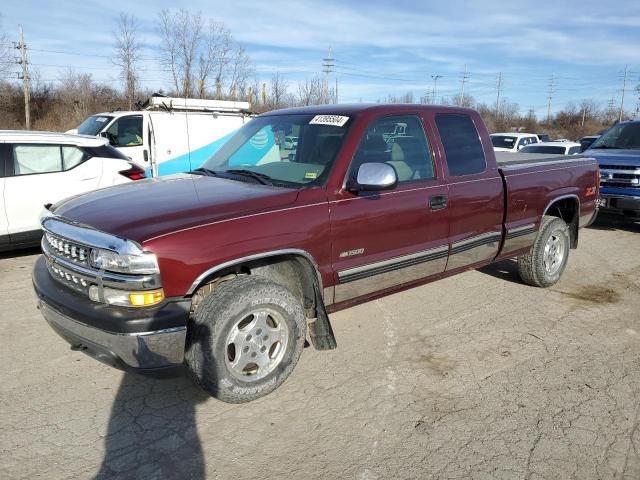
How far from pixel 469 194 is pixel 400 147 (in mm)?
816

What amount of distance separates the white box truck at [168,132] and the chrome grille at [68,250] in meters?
6.58

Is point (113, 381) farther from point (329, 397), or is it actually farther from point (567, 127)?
point (567, 127)

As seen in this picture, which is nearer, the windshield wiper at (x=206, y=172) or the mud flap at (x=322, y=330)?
the mud flap at (x=322, y=330)

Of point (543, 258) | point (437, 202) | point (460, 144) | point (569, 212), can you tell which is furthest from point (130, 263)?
point (569, 212)

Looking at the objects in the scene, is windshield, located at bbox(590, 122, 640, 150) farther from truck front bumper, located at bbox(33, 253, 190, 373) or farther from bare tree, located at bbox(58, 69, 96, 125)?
bare tree, located at bbox(58, 69, 96, 125)

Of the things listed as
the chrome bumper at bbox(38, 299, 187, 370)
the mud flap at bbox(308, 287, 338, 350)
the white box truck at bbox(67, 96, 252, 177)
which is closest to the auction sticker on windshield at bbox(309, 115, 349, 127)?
the mud flap at bbox(308, 287, 338, 350)

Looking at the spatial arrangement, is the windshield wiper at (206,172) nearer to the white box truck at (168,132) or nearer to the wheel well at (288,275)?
the wheel well at (288,275)

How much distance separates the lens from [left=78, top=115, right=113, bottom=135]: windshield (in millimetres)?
10898

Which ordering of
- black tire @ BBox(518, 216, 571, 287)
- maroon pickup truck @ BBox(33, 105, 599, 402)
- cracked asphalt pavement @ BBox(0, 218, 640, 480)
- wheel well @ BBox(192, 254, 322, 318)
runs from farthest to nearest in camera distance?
black tire @ BBox(518, 216, 571, 287) < wheel well @ BBox(192, 254, 322, 318) < maroon pickup truck @ BBox(33, 105, 599, 402) < cracked asphalt pavement @ BBox(0, 218, 640, 480)

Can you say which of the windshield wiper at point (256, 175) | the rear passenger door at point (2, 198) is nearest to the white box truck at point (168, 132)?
the rear passenger door at point (2, 198)

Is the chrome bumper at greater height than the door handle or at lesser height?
lesser

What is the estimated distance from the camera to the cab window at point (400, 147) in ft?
12.8

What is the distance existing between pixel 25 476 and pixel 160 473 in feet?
2.29

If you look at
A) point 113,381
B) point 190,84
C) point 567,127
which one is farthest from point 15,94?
point 567,127
